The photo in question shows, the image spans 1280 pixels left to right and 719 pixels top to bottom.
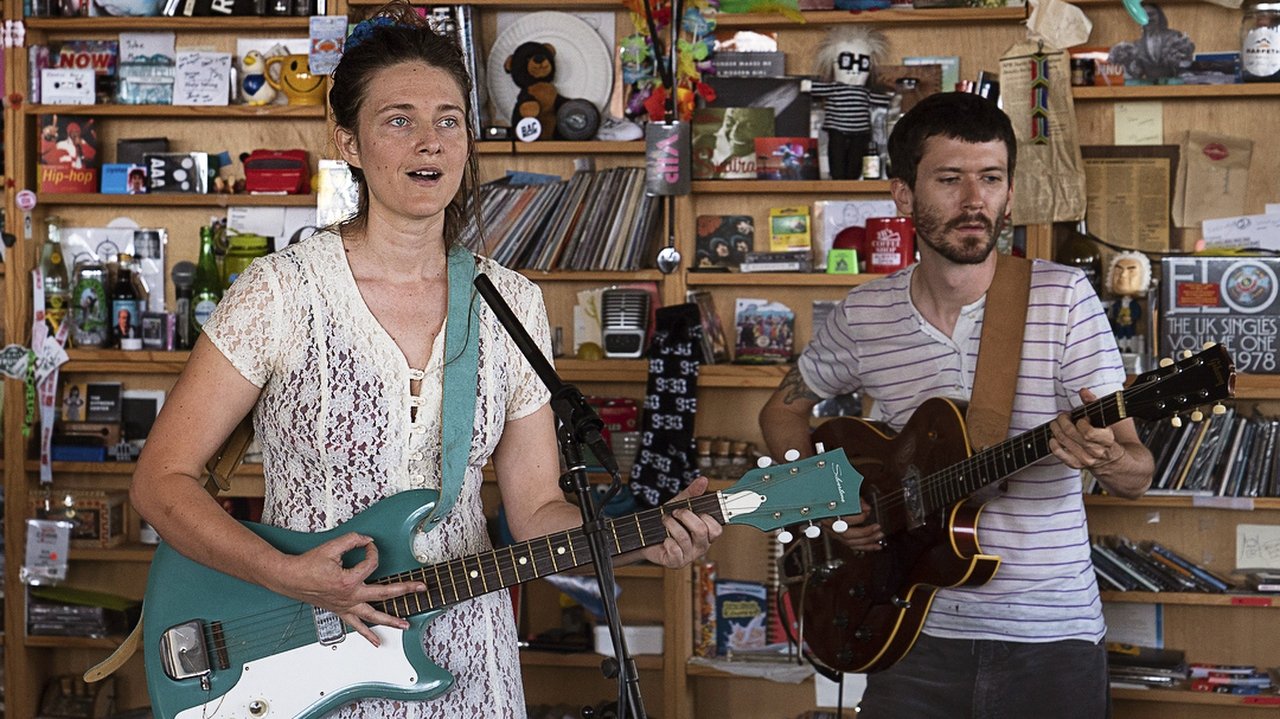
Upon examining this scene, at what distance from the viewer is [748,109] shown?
3832 mm

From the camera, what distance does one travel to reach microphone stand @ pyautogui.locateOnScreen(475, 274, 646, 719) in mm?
1426

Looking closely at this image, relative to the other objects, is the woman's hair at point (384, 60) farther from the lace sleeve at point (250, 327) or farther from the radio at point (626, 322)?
the radio at point (626, 322)

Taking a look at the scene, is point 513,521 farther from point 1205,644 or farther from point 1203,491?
point 1205,644

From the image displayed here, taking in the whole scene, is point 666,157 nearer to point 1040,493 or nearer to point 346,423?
point 1040,493

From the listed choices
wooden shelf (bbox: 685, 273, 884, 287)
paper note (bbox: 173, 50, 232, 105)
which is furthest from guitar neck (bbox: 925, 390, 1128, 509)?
paper note (bbox: 173, 50, 232, 105)

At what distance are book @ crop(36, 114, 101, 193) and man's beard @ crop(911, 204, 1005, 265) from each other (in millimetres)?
2692

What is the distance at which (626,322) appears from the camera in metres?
3.80

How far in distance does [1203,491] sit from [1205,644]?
0.53 metres

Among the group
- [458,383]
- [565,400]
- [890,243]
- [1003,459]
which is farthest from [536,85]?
[565,400]

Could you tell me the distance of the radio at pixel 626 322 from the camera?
3797 mm

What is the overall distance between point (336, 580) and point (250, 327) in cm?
34

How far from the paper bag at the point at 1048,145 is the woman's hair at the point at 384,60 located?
6.94 ft

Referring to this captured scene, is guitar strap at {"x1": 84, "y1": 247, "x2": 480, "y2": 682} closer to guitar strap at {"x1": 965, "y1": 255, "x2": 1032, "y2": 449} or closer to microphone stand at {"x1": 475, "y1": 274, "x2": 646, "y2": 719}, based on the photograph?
microphone stand at {"x1": 475, "y1": 274, "x2": 646, "y2": 719}

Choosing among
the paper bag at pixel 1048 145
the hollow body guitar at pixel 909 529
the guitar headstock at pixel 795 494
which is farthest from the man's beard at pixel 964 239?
the paper bag at pixel 1048 145
